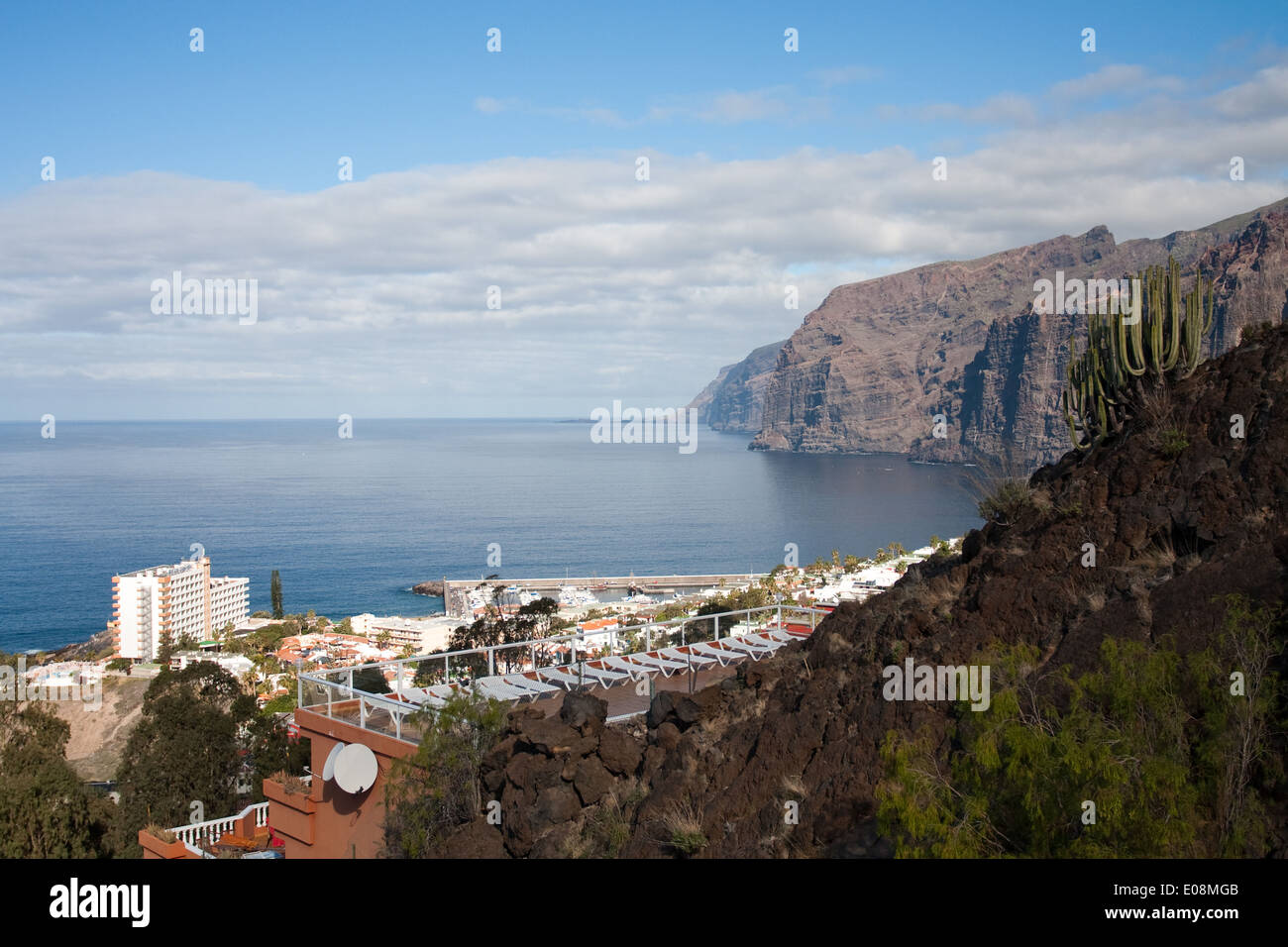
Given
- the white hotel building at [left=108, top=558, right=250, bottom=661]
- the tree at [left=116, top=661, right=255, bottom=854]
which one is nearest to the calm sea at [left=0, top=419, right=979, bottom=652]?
the white hotel building at [left=108, top=558, right=250, bottom=661]

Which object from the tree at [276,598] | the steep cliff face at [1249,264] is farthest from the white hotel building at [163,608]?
the steep cliff face at [1249,264]

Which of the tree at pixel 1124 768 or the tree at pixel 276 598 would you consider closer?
the tree at pixel 1124 768

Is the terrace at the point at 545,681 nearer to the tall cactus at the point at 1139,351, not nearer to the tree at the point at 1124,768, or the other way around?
the tall cactus at the point at 1139,351

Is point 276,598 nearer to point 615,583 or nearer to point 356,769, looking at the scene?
point 615,583

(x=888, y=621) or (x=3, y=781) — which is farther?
(x=3, y=781)

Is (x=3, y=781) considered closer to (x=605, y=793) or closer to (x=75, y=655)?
(x=605, y=793)

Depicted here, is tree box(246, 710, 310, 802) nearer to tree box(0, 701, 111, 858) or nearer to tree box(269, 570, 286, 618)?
tree box(0, 701, 111, 858)
